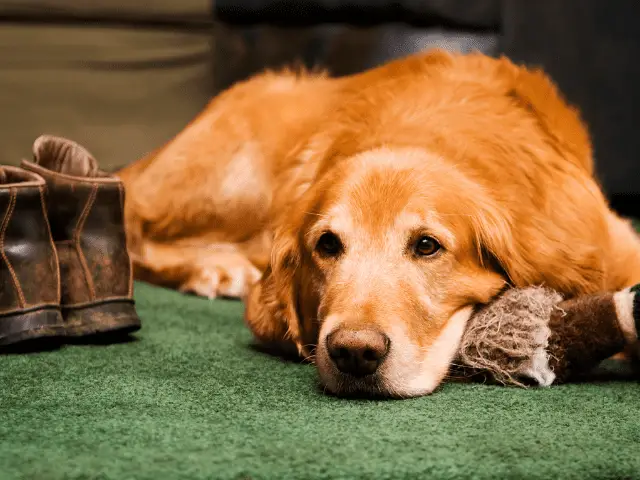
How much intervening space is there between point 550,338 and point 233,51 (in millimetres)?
2979

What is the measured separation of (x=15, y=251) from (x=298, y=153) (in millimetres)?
1019

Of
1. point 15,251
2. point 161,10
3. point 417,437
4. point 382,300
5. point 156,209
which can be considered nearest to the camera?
point 417,437

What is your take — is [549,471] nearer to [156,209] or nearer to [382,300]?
[382,300]

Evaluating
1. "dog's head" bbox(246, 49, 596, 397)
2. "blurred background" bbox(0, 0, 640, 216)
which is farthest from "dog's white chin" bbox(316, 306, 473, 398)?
"blurred background" bbox(0, 0, 640, 216)

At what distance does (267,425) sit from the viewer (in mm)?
1453

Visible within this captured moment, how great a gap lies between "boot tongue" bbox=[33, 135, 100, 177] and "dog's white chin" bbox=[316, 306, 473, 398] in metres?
0.86

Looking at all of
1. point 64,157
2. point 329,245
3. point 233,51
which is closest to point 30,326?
point 64,157

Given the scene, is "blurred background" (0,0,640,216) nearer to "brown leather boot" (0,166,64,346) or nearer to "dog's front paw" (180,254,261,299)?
"dog's front paw" (180,254,261,299)

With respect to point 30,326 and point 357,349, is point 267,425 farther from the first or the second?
point 30,326

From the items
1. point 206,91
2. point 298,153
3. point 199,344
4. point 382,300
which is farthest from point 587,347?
point 206,91

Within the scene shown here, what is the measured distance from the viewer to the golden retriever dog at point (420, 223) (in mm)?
1724

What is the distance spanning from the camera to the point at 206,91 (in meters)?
4.34

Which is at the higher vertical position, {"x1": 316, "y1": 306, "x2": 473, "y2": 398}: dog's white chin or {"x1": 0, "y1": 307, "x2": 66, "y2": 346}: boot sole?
{"x1": 316, "y1": 306, "x2": 473, "y2": 398}: dog's white chin

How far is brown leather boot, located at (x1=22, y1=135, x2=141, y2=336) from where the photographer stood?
2037mm
